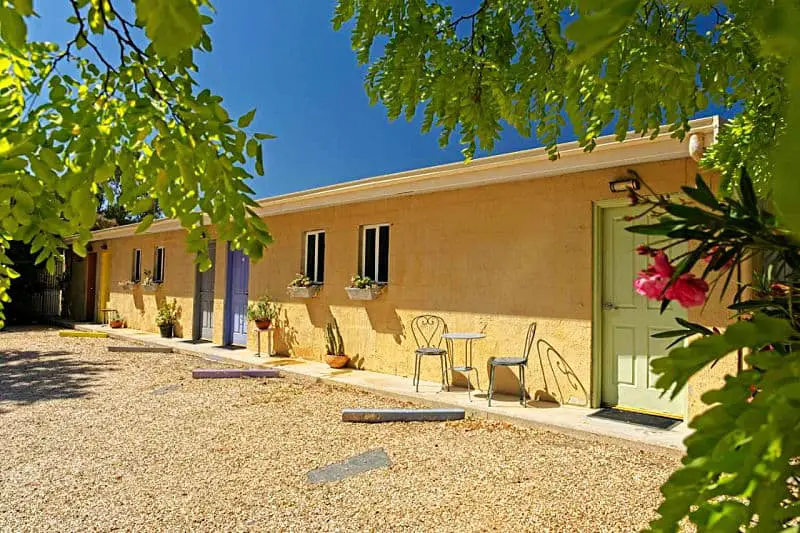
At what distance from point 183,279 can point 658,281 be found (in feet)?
42.5

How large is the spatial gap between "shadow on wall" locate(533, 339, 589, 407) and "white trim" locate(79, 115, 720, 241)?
2.12m

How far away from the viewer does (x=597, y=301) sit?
5.87m

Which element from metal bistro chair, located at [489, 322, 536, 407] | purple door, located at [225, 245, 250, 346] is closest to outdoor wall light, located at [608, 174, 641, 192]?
metal bistro chair, located at [489, 322, 536, 407]

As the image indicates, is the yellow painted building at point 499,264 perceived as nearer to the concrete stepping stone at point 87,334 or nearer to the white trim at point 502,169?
the white trim at point 502,169

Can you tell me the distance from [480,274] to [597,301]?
1617 mm

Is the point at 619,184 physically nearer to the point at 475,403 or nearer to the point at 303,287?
the point at 475,403

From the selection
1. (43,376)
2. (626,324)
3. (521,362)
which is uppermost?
(626,324)

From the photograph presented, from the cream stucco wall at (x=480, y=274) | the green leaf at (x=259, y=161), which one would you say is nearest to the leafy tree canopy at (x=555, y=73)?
the green leaf at (x=259, y=161)

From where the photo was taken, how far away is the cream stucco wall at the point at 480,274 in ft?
19.5

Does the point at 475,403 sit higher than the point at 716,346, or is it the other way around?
the point at 716,346

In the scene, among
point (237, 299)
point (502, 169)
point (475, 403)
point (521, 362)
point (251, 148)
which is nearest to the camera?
point (251, 148)

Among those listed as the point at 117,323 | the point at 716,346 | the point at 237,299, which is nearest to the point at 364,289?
the point at 237,299

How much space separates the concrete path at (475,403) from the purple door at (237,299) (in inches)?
44.0

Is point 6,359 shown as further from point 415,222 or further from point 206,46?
point 206,46
